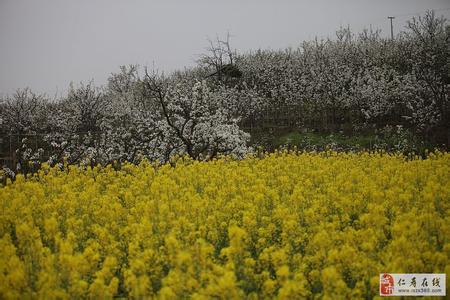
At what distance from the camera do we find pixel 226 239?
6906 millimetres

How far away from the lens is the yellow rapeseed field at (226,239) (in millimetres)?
4582

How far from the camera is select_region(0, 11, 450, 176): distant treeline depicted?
1819cm

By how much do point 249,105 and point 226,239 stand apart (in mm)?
25699

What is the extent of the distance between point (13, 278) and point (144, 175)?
19.8 feet

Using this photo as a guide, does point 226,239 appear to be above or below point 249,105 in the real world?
below

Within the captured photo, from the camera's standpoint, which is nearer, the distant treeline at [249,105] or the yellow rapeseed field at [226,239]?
the yellow rapeseed field at [226,239]

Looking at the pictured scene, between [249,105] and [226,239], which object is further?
[249,105]

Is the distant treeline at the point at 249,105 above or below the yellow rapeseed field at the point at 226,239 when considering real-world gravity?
above

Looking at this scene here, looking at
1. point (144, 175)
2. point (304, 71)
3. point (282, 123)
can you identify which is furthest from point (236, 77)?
point (144, 175)

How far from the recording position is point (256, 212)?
732 centimetres

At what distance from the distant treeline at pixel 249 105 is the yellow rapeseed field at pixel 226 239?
733 cm

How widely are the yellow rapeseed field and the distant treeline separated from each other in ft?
24.0

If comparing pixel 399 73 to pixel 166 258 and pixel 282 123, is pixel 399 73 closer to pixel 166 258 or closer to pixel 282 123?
pixel 282 123

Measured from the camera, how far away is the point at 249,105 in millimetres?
32125
